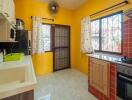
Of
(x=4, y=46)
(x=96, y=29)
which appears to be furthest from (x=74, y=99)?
(x=96, y=29)

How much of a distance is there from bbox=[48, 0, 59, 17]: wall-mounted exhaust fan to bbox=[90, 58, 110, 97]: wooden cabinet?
242cm

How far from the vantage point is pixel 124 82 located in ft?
5.91

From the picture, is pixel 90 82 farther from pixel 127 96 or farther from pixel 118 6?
pixel 118 6

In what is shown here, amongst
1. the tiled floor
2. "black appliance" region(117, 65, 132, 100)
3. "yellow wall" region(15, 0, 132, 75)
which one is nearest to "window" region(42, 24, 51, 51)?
"yellow wall" region(15, 0, 132, 75)

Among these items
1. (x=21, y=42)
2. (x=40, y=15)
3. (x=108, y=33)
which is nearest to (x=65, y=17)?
(x=40, y=15)

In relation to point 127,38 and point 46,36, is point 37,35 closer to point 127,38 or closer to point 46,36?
point 46,36

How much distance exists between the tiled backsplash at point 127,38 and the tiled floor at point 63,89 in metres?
1.23

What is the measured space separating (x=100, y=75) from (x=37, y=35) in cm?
233

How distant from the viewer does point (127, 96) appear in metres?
1.80

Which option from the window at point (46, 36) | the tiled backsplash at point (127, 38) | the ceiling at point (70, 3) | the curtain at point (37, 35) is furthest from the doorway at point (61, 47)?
the tiled backsplash at point (127, 38)

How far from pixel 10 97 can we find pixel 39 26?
123 inches

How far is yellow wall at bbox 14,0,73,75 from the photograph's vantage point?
142 inches

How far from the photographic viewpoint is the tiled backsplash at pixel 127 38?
7.98ft

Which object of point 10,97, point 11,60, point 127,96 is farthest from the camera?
point 11,60
